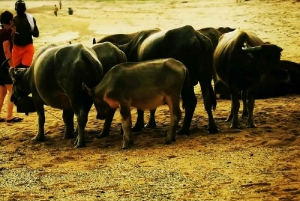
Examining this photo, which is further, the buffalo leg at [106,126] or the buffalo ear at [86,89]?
the buffalo leg at [106,126]

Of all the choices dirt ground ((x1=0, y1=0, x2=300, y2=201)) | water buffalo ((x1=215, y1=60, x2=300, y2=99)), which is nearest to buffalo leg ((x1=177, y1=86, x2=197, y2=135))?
dirt ground ((x1=0, y1=0, x2=300, y2=201))

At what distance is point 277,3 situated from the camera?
30391mm

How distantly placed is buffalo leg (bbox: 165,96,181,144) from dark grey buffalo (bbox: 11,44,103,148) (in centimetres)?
128

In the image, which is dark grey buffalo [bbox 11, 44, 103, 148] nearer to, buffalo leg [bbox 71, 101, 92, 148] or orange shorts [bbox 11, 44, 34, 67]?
buffalo leg [bbox 71, 101, 92, 148]

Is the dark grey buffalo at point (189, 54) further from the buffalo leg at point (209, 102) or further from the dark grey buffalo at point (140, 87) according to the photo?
the dark grey buffalo at point (140, 87)

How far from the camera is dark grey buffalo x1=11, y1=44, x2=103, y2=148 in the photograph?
431 inches

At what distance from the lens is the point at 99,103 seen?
10969 mm

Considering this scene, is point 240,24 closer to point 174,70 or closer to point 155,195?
point 174,70

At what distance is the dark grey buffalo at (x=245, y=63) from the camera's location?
11.6 meters

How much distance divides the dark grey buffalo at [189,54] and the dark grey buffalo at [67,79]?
1.18m

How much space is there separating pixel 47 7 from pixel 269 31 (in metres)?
15.4

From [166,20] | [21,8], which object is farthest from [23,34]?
[166,20]

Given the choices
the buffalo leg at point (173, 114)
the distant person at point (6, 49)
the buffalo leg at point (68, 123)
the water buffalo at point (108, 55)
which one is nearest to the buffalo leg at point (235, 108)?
the buffalo leg at point (173, 114)

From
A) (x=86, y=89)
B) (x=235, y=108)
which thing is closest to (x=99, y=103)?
(x=86, y=89)
